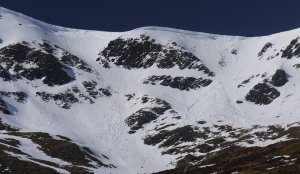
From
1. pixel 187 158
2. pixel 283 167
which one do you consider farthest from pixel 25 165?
pixel 283 167

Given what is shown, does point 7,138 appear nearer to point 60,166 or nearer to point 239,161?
point 60,166

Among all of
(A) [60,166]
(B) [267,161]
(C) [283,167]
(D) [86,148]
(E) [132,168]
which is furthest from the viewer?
(D) [86,148]

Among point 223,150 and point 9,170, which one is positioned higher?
point 223,150

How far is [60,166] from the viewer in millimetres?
172750

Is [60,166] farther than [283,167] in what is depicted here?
Yes

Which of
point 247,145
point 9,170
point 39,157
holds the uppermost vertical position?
point 247,145

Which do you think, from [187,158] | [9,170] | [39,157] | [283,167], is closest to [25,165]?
[9,170]

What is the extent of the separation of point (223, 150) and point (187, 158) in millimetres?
12085

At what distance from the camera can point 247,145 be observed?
19175cm

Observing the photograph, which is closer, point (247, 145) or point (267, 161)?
point (267, 161)

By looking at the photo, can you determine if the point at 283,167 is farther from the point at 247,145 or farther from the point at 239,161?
the point at 247,145

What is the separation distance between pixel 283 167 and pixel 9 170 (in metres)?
84.2

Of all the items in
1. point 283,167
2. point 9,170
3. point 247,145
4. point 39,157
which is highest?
point 247,145

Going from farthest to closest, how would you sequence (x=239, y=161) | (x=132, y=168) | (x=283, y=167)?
1. (x=132, y=168)
2. (x=239, y=161)
3. (x=283, y=167)
